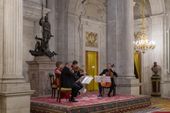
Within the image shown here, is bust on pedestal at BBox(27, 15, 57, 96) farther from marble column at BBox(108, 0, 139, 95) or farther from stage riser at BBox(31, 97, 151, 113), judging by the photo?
marble column at BBox(108, 0, 139, 95)

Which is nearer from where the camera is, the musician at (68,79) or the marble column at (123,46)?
the musician at (68,79)

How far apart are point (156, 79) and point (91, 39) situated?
4.64m

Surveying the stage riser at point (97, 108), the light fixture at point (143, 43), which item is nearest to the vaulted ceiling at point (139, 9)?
the light fixture at point (143, 43)

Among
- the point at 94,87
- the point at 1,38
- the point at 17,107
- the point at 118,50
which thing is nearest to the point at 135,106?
the point at 118,50

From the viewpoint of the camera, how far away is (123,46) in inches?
482

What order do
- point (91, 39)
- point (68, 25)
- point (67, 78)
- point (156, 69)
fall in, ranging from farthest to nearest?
point (91, 39) < point (156, 69) < point (68, 25) < point (67, 78)

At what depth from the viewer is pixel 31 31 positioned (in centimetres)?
1365

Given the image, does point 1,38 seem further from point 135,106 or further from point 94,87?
point 94,87

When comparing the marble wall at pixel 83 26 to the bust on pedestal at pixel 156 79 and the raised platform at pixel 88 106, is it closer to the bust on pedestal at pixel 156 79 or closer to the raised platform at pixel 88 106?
the bust on pedestal at pixel 156 79

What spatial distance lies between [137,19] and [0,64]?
12.1m

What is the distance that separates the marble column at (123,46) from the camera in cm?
1206

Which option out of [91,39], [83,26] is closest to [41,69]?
[83,26]

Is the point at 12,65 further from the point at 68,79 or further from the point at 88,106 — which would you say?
the point at 88,106

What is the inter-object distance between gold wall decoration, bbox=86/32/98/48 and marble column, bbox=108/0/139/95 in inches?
197
